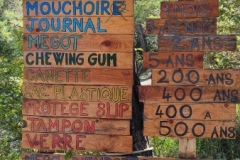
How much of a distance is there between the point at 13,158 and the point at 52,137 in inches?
50.7

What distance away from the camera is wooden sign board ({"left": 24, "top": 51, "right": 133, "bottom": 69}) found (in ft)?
11.3

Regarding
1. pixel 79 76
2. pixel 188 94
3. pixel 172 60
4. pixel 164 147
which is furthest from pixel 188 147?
pixel 164 147

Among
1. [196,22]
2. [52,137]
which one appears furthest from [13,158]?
[196,22]

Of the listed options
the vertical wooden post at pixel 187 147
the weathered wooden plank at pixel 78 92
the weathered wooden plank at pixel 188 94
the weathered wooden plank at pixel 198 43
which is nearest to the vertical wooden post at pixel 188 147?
the vertical wooden post at pixel 187 147

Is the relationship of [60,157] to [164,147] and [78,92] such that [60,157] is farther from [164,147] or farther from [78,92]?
[164,147]

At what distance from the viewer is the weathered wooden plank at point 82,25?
3.45m

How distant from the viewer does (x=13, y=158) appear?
15.2 ft

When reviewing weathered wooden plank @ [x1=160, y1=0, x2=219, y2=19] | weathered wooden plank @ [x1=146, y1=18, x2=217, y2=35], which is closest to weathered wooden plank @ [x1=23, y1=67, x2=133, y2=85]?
weathered wooden plank @ [x1=146, y1=18, x2=217, y2=35]

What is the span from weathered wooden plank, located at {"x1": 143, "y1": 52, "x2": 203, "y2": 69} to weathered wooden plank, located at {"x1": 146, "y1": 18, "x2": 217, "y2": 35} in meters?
0.20

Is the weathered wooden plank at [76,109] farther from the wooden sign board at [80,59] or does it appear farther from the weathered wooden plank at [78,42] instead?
the weathered wooden plank at [78,42]

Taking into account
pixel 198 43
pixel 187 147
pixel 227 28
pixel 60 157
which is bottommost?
pixel 60 157

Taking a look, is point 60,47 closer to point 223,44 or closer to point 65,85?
point 65,85

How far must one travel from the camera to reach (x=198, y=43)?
3291 mm

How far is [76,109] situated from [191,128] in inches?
40.0
